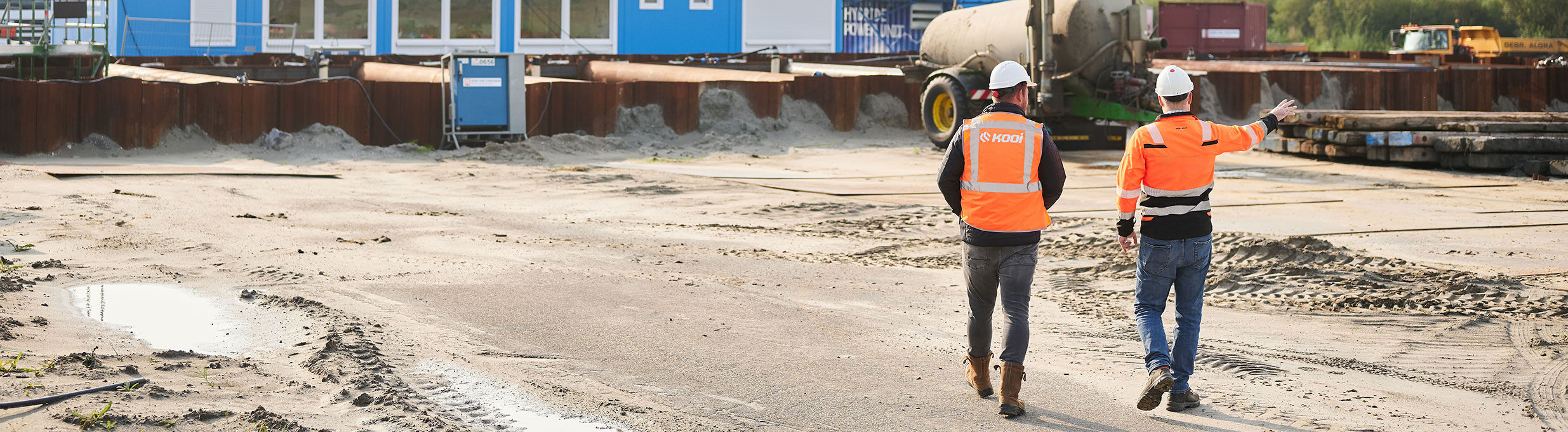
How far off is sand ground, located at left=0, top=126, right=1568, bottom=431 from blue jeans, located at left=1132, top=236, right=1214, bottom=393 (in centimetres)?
23

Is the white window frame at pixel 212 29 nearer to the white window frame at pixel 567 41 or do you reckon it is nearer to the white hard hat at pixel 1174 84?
the white window frame at pixel 567 41

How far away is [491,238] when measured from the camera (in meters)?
10.4

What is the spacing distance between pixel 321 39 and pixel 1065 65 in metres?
25.2

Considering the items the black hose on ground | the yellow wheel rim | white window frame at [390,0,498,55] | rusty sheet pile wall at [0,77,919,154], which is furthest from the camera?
white window frame at [390,0,498,55]

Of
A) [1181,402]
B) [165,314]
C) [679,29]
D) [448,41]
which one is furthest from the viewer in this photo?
[679,29]

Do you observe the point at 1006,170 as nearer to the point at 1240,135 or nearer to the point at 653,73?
the point at 1240,135

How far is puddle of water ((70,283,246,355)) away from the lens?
6.52m

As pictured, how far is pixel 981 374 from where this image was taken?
574 centimetres

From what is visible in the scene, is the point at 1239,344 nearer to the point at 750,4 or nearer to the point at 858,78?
the point at 858,78

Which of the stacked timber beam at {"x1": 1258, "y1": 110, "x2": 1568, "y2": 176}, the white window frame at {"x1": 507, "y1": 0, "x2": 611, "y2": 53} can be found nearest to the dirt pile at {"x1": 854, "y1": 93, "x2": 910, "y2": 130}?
the stacked timber beam at {"x1": 1258, "y1": 110, "x2": 1568, "y2": 176}

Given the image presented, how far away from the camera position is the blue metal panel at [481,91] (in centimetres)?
1894

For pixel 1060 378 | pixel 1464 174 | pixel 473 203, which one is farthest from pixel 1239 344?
pixel 1464 174

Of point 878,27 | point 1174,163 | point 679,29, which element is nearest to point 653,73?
point 679,29

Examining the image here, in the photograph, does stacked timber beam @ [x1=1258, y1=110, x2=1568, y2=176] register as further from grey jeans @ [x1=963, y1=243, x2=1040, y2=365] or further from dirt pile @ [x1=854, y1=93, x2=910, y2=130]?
grey jeans @ [x1=963, y1=243, x2=1040, y2=365]
